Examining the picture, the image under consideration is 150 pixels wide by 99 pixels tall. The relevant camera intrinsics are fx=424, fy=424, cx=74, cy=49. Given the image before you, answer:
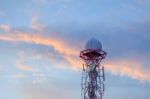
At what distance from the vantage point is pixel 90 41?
128750mm

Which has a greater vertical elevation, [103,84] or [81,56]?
[81,56]

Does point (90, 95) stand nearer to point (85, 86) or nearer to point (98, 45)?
point (85, 86)

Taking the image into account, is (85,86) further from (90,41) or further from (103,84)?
(90,41)

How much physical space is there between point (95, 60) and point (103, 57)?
2626 millimetres

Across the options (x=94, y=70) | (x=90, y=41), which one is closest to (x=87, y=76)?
(x=94, y=70)

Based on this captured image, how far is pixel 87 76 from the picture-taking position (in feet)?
422

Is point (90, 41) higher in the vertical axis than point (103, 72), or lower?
higher

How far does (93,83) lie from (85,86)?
2.58 metres

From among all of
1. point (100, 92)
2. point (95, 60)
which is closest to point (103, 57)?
point (95, 60)

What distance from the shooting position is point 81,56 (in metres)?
130

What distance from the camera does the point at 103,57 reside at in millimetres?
128875

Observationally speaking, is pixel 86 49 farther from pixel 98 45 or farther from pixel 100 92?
pixel 100 92

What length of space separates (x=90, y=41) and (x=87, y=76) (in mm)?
10661

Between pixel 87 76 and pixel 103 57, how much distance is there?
754 centimetres
